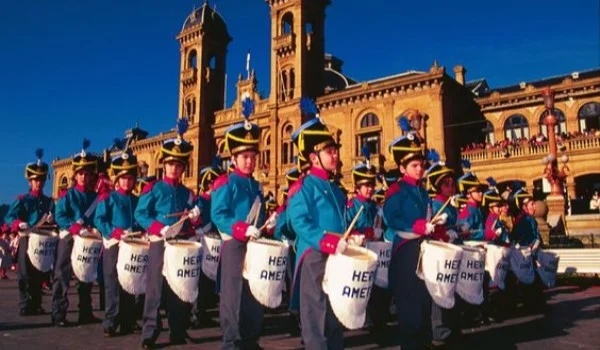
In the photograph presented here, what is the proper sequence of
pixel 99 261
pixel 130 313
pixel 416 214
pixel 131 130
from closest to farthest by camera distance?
pixel 416 214
pixel 130 313
pixel 99 261
pixel 131 130

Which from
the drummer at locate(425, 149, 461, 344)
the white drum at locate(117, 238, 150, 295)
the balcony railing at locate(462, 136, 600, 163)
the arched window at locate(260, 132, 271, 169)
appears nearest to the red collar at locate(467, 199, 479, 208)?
the drummer at locate(425, 149, 461, 344)

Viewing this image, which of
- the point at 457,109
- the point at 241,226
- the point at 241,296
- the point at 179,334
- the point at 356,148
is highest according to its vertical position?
the point at 457,109

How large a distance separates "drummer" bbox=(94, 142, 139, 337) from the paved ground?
0.28 metres

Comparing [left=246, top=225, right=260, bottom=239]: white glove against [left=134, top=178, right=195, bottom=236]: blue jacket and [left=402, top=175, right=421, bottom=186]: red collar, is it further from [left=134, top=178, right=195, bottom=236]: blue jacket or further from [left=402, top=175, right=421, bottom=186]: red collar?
[left=402, top=175, right=421, bottom=186]: red collar

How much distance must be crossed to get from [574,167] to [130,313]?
1008 inches

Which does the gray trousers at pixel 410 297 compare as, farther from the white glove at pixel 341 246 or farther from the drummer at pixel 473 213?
the drummer at pixel 473 213

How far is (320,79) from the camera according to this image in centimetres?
3459

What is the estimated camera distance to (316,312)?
404cm

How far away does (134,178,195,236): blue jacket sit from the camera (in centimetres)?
589

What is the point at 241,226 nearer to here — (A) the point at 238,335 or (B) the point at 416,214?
(A) the point at 238,335

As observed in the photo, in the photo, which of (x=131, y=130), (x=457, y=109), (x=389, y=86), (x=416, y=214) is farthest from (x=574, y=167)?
(x=131, y=130)

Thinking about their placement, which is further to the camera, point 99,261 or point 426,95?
point 426,95

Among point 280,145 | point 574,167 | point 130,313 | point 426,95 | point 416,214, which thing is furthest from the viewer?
point 280,145

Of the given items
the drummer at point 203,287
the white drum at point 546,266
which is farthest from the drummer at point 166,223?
the white drum at point 546,266
